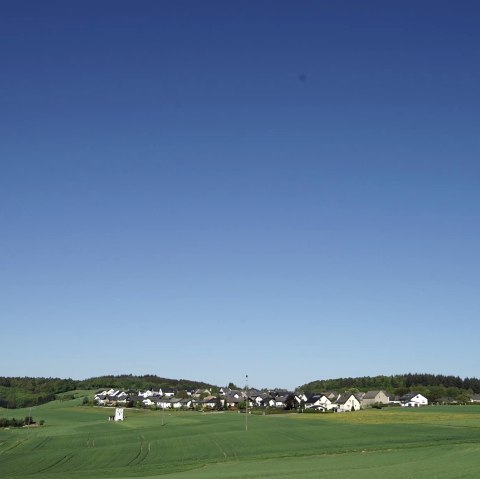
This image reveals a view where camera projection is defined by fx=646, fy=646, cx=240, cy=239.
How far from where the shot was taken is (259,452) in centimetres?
6519

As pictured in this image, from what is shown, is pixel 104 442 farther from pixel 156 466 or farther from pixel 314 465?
pixel 314 465

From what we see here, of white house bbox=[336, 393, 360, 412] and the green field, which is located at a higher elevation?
white house bbox=[336, 393, 360, 412]

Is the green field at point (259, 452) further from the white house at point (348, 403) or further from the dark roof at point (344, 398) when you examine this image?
the dark roof at point (344, 398)

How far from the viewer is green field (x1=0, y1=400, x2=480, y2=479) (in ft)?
146

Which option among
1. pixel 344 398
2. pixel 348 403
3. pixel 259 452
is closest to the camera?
pixel 259 452

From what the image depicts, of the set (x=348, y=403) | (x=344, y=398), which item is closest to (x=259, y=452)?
(x=348, y=403)

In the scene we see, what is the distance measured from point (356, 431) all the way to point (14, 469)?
4337 cm

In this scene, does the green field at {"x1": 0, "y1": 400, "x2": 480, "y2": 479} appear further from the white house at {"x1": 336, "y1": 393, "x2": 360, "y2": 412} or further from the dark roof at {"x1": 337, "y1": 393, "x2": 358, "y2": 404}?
the dark roof at {"x1": 337, "y1": 393, "x2": 358, "y2": 404}

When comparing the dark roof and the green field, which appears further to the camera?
the dark roof

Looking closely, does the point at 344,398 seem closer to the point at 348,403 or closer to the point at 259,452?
the point at 348,403

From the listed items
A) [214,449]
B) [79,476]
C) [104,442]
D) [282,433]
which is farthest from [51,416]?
[79,476]

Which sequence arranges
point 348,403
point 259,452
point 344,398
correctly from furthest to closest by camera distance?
point 344,398, point 348,403, point 259,452

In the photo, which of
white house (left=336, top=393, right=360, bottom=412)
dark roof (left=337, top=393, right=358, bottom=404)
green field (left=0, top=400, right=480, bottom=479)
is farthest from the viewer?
dark roof (left=337, top=393, right=358, bottom=404)

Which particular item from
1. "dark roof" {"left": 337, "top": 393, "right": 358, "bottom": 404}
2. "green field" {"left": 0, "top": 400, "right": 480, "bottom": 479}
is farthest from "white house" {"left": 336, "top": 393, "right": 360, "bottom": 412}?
"green field" {"left": 0, "top": 400, "right": 480, "bottom": 479}
